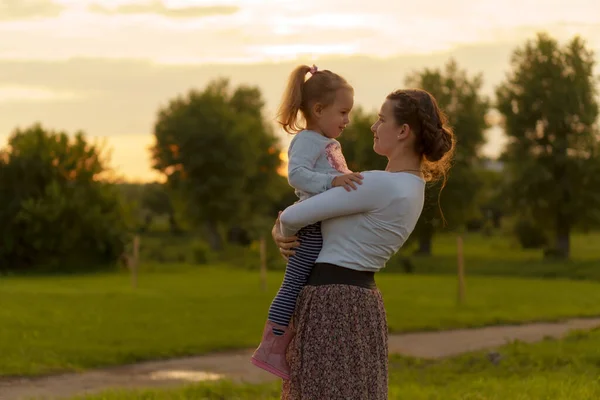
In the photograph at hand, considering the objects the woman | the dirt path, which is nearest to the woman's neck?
the woman

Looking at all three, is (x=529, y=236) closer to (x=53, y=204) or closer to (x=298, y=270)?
(x=53, y=204)

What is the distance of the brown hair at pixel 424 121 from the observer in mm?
4445

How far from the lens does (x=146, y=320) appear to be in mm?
19969

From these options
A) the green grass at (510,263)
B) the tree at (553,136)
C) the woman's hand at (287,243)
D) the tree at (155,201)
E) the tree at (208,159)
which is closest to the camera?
the woman's hand at (287,243)

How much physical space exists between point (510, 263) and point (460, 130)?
12832mm

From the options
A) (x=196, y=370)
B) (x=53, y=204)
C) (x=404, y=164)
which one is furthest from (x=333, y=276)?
(x=53, y=204)

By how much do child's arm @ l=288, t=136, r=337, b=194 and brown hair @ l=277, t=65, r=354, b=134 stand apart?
0.41 feet

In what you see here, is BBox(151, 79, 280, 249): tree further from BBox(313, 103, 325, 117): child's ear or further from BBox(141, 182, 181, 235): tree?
BBox(313, 103, 325, 117): child's ear

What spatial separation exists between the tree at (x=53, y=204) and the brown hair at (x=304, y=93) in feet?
125

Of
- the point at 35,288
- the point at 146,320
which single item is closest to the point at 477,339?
the point at 146,320

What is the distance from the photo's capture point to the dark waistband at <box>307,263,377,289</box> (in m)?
4.48

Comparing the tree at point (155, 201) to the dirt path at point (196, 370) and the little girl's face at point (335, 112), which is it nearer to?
the dirt path at point (196, 370)

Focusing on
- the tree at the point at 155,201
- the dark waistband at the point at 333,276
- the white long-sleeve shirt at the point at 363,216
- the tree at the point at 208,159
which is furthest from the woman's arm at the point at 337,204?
the tree at the point at 155,201

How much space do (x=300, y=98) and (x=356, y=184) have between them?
524mm
